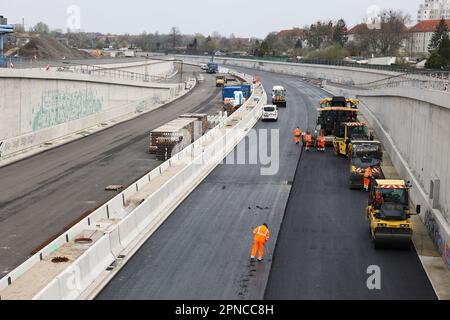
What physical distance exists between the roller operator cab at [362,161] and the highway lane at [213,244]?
140 inches

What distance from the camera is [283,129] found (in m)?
56.5


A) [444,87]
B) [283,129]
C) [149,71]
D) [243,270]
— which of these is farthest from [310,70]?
[243,270]

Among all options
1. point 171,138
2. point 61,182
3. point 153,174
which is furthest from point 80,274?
point 171,138

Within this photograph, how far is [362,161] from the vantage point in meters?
35.0

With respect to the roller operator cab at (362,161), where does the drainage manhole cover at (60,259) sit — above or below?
below

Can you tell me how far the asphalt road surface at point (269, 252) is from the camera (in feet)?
64.0

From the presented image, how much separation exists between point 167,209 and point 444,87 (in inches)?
535

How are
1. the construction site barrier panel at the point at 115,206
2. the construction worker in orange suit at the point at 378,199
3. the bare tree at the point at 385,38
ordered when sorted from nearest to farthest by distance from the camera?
1. the construction worker in orange suit at the point at 378,199
2. the construction site barrier panel at the point at 115,206
3. the bare tree at the point at 385,38

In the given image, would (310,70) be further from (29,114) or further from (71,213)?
(71,213)

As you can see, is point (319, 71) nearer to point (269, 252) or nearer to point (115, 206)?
point (115, 206)

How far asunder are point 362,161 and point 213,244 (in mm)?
13740

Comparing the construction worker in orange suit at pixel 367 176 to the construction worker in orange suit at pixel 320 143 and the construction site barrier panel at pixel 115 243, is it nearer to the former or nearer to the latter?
the construction worker in orange suit at pixel 320 143

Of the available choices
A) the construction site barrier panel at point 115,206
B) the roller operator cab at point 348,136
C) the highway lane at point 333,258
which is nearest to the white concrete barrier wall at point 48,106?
the construction site barrier panel at point 115,206
